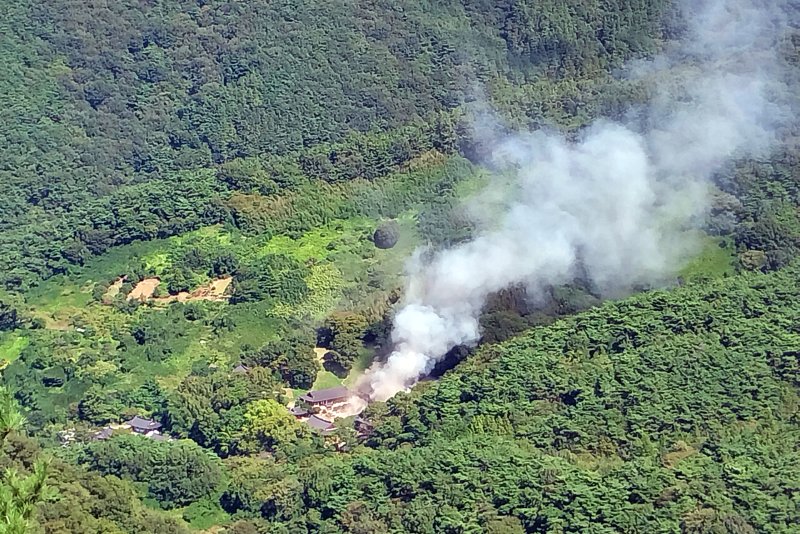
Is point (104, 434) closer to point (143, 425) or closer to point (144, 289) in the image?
point (143, 425)

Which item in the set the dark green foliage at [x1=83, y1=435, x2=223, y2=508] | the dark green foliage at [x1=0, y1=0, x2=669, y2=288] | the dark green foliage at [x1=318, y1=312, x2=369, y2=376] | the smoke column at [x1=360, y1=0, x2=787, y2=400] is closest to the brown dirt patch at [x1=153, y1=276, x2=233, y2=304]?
the dark green foliage at [x1=318, y1=312, x2=369, y2=376]

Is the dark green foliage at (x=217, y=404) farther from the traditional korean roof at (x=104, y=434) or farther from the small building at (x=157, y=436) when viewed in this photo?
the traditional korean roof at (x=104, y=434)

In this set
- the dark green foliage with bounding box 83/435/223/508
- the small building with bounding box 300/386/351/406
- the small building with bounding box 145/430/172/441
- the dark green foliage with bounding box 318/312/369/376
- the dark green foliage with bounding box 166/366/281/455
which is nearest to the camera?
the dark green foliage with bounding box 83/435/223/508

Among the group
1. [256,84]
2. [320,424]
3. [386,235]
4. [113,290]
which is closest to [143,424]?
[320,424]

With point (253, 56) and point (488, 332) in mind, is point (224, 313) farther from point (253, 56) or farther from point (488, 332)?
point (253, 56)

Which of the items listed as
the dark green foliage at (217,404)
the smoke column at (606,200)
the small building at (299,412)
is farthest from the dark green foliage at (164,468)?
the smoke column at (606,200)

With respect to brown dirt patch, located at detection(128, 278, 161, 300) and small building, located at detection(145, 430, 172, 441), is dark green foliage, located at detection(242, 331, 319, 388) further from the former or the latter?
brown dirt patch, located at detection(128, 278, 161, 300)
